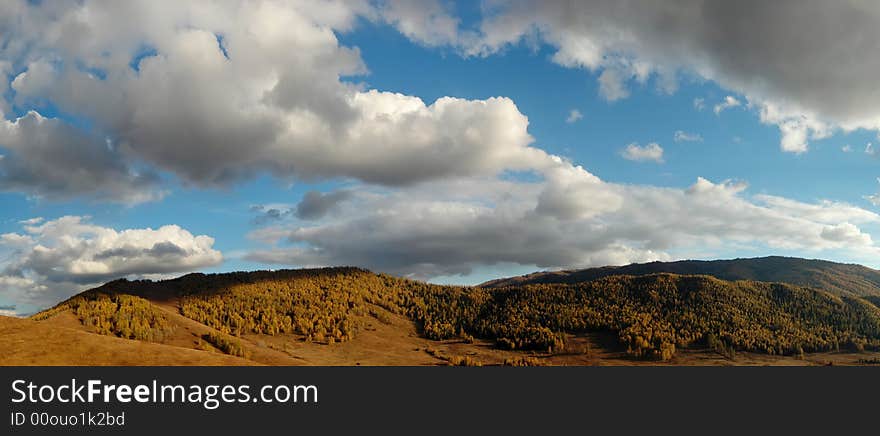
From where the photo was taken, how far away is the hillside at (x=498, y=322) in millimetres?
122688

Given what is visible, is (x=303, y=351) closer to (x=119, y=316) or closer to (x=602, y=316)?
(x=119, y=316)

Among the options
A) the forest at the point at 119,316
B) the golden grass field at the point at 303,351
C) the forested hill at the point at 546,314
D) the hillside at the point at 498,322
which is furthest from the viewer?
the forested hill at the point at 546,314

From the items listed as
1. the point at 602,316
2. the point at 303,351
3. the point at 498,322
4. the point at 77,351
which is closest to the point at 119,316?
the point at 303,351

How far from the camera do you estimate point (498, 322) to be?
181 meters

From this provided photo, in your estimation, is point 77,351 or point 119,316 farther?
point 119,316

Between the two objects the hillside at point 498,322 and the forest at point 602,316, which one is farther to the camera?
the forest at point 602,316

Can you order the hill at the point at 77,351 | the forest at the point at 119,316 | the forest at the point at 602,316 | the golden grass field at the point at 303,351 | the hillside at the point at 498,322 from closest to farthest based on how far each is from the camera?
the hill at the point at 77,351
the golden grass field at the point at 303,351
the forest at the point at 119,316
the hillside at the point at 498,322
the forest at the point at 602,316

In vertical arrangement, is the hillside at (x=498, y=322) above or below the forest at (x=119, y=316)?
below

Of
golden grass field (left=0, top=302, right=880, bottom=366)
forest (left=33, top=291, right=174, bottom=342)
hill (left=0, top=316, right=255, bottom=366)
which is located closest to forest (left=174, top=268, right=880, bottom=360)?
golden grass field (left=0, top=302, right=880, bottom=366)

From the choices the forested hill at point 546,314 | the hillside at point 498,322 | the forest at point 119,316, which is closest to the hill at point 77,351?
the forest at point 119,316

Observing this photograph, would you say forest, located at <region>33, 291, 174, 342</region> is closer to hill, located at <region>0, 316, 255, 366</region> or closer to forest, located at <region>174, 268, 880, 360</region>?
forest, located at <region>174, 268, 880, 360</region>

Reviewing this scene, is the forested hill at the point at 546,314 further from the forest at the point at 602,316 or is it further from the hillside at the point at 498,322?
the hillside at the point at 498,322
